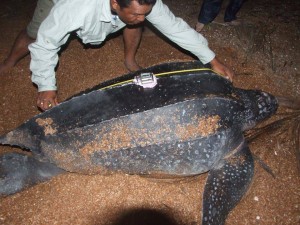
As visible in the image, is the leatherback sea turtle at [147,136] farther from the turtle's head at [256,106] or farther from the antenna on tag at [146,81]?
the turtle's head at [256,106]

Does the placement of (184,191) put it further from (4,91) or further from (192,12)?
(192,12)

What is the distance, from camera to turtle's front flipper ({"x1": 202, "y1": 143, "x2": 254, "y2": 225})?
5.62 feet

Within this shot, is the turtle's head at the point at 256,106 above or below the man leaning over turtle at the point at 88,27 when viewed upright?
below

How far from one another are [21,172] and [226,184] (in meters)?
1.47

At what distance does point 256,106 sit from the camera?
6.84 feet

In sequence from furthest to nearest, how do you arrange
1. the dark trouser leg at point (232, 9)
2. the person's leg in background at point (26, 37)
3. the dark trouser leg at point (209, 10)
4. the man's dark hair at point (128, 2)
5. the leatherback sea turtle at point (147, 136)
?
1. the dark trouser leg at point (232, 9)
2. the dark trouser leg at point (209, 10)
3. the person's leg in background at point (26, 37)
4. the leatherback sea turtle at point (147, 136)
5. the man's dark hair at point (128, 2)

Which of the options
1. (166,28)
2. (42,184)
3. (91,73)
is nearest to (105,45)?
(91,73)

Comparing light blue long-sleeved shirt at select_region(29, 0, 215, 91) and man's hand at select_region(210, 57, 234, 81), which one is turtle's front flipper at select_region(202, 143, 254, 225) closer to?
man's hand at select_region(210, 57, 234, 81)

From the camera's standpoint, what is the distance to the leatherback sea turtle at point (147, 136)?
5.51 ft

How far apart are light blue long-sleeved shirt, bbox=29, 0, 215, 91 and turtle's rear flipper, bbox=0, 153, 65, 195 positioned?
552 mm

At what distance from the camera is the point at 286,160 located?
80.7 inches

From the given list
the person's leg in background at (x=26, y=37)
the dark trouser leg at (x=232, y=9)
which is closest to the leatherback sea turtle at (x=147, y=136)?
the person's leg in background at (x=26, y=37)

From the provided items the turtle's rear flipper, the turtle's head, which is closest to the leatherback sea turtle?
the turtle's rear flipper

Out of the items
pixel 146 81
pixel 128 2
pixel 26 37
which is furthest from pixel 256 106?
pixel 26 37
